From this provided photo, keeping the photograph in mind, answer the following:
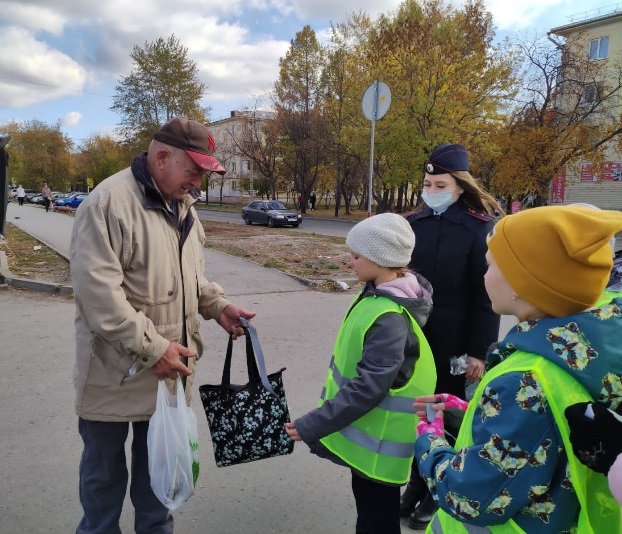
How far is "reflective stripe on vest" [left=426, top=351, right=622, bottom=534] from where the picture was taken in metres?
1.10

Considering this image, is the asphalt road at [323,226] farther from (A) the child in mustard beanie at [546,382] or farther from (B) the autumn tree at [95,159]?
(B) the autumn tree at [95,159]

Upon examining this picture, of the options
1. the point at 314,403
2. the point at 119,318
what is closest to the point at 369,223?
the point at 119,318

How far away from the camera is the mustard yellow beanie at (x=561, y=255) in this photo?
114 centimetres

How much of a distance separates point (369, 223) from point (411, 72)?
22.7 m

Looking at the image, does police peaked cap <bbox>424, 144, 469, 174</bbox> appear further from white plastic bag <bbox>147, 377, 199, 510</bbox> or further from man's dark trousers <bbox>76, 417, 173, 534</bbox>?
man's dark trousers <bbox>76, 417, 173, 534</bbox>

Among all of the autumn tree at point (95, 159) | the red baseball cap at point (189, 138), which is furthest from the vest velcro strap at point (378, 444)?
the autumn tree at point (95, 159)

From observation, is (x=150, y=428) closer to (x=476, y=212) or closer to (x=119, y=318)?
(x=119, y=318)

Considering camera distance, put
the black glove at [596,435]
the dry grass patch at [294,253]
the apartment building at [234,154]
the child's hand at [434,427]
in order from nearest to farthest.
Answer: the black glove at [596,435]
the child's hand at [434,427]
the dry grass patch at [294,253]
the apartment building at [234,154]

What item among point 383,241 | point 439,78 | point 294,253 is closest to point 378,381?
point 383,241

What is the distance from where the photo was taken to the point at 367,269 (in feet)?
6.92

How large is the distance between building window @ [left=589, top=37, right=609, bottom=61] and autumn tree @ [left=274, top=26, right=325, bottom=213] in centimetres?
1988

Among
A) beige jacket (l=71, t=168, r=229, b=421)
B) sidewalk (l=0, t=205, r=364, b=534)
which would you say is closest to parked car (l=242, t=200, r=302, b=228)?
sidewalk (l=0, t=205, r=364, b=534)

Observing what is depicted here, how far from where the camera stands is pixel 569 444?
110 centimetres

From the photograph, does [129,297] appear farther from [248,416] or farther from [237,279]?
[237,279]
